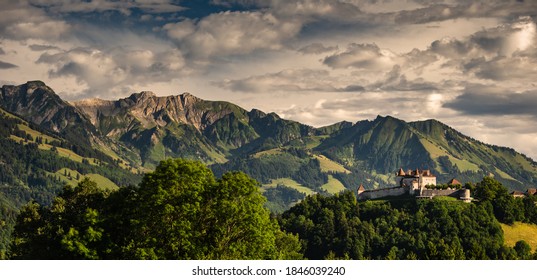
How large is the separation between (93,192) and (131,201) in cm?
2351

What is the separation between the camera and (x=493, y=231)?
188 m

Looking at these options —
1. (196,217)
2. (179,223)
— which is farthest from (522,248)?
(179,223)

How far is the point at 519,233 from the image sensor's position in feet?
633

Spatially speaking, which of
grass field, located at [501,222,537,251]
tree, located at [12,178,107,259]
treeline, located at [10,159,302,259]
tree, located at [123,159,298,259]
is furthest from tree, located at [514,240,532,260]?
tree, located at [123,159,298,259]

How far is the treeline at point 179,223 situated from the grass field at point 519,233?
465 ft

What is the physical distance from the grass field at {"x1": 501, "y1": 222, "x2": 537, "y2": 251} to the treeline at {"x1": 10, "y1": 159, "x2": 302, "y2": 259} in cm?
14162

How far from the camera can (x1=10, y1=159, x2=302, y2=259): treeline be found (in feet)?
195

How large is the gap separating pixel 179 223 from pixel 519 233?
520 ft

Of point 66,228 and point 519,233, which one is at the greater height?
point 66,228

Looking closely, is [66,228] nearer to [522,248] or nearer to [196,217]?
[196,217]

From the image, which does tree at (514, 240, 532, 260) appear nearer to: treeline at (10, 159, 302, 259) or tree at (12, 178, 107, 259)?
tree at (12, 178, 107, 259)
